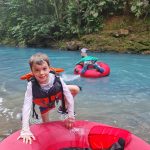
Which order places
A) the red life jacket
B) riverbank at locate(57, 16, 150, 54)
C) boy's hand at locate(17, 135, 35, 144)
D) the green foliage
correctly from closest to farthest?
boy's hand at locate(17, 135, 35, 144) → the red life jacket → riverbank at locate(57, 16, 150, 54) → the green foliage

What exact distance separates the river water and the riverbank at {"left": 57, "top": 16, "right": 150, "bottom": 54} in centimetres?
321

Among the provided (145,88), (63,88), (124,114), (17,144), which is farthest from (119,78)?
(17,144)

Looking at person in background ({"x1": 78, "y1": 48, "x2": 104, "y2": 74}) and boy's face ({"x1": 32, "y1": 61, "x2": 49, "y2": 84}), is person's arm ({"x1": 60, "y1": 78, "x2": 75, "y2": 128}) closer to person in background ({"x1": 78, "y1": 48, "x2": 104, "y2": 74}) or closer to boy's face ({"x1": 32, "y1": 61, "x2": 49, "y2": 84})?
boy's face ({"x1": 32, "y1": 61, "x2": 49, "y2": 84})

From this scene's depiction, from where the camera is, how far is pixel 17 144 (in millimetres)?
3010

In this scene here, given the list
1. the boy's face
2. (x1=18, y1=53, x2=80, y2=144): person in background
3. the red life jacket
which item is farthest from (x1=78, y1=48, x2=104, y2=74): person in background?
the boy's face

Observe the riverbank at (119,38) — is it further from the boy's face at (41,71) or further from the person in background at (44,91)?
the boy's face at (41,71)

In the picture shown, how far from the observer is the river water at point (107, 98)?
5088mm

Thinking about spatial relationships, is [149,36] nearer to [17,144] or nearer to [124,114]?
[124,114]

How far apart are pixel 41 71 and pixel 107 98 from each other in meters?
→ 3.48

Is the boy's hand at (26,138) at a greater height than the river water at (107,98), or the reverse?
the boy's hand at (26,138)

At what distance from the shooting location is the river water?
16.7ft

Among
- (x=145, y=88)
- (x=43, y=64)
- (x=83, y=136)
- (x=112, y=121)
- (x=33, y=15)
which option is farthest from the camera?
(x=33, y=15)

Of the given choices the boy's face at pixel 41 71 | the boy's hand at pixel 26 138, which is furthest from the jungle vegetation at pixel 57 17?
the boy's hand at pixel 26 138

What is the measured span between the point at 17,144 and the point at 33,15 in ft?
58.8
